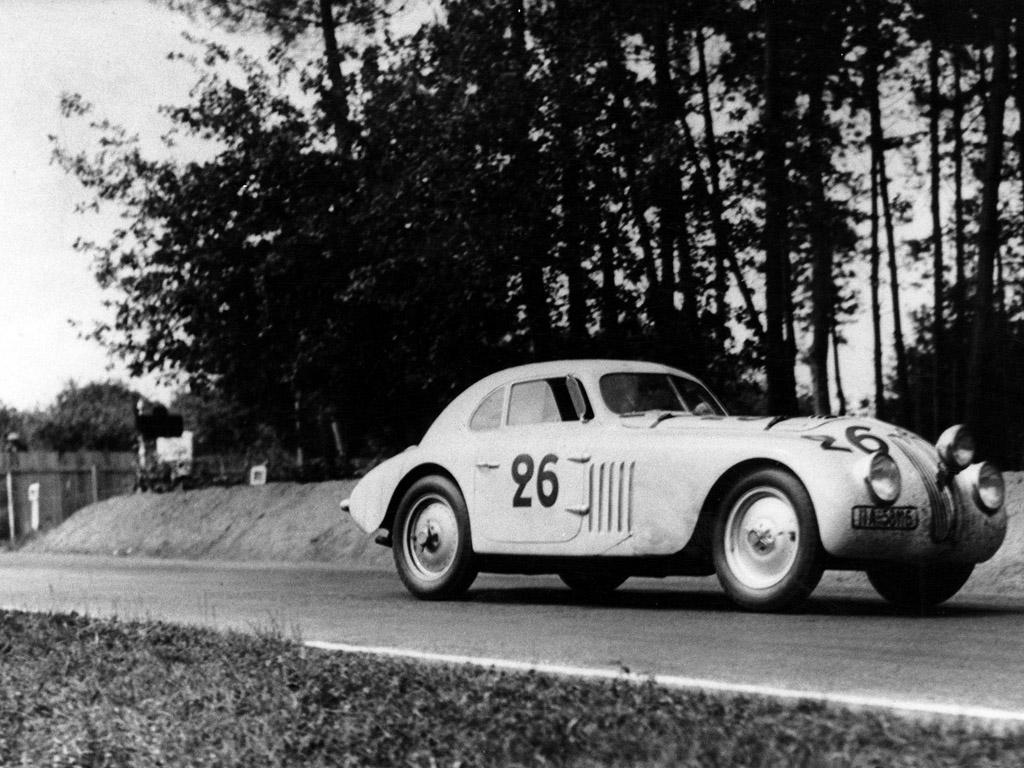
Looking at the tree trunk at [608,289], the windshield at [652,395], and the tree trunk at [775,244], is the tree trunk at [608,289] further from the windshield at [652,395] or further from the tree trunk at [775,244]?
the windshield at [652,395]

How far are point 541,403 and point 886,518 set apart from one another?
2.74 meters

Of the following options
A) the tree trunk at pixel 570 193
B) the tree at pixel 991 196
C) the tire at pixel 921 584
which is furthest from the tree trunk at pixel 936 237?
the tire at pixel 921 584

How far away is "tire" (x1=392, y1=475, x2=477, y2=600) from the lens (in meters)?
10.1

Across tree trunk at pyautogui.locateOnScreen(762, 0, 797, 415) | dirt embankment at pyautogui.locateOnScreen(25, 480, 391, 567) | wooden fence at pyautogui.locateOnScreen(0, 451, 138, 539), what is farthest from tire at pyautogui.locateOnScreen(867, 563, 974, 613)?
wooden fence at pyautogui.locateOnScreen(0, 451, 138, 539)

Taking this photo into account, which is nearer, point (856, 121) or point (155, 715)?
point (155, 715)

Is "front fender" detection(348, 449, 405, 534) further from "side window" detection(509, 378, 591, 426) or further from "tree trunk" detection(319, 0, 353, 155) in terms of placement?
"tree trunk" detection(319, 0, 353, 155)

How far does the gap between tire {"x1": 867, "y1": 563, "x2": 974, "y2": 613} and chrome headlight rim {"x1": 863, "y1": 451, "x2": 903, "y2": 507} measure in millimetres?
609

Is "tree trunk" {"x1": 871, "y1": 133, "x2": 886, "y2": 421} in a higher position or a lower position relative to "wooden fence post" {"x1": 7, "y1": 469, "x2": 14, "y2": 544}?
higher

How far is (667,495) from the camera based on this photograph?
8.92 m

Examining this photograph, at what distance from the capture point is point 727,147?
1777 centimetres

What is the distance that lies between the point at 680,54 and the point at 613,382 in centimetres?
1022

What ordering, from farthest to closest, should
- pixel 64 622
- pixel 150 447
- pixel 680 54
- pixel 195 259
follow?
1. pixel 150 447
2. pixel 195 259
3. pixel 680 54
4. pixel 64 622

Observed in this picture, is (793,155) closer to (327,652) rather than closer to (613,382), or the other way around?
(613,382)

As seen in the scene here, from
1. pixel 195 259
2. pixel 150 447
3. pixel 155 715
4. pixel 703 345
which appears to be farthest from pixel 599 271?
pixel 150 447
